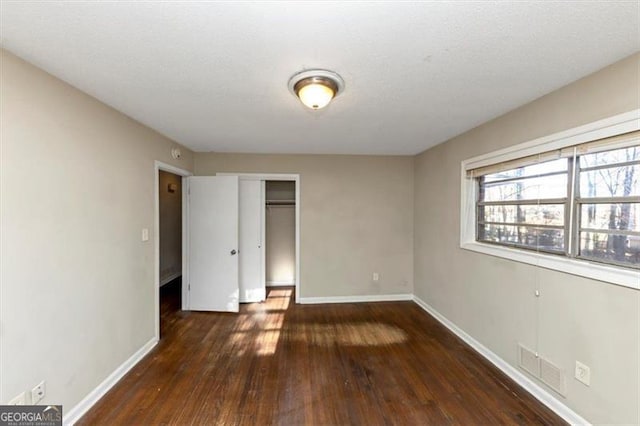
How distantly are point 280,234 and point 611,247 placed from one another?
4.38 metres

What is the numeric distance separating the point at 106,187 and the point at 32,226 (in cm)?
70

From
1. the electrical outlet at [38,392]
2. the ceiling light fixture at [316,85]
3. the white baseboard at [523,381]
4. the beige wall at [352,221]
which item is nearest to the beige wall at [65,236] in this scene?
the electrical outlet at [38,392]

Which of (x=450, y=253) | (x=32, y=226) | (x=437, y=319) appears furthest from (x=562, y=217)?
(x=32, y=226)

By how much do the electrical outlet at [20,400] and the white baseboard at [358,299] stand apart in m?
3.07

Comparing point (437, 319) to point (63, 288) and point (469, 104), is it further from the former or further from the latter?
point (63, 288)

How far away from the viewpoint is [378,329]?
3.41 meters

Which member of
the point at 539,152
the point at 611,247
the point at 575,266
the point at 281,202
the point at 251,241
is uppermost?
the point at 539,152

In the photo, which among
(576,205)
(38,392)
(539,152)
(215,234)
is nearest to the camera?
(38,392)

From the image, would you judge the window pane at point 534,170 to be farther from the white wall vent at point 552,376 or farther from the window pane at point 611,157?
the white wall vent at point 552,376

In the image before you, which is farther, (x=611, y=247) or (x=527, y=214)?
(x=527, y=214)

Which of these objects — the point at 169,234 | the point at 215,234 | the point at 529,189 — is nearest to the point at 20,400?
the point at 215,234

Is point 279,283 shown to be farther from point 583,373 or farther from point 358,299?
point 583,373

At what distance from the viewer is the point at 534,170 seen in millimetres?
2385

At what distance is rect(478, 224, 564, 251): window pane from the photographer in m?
2.18
